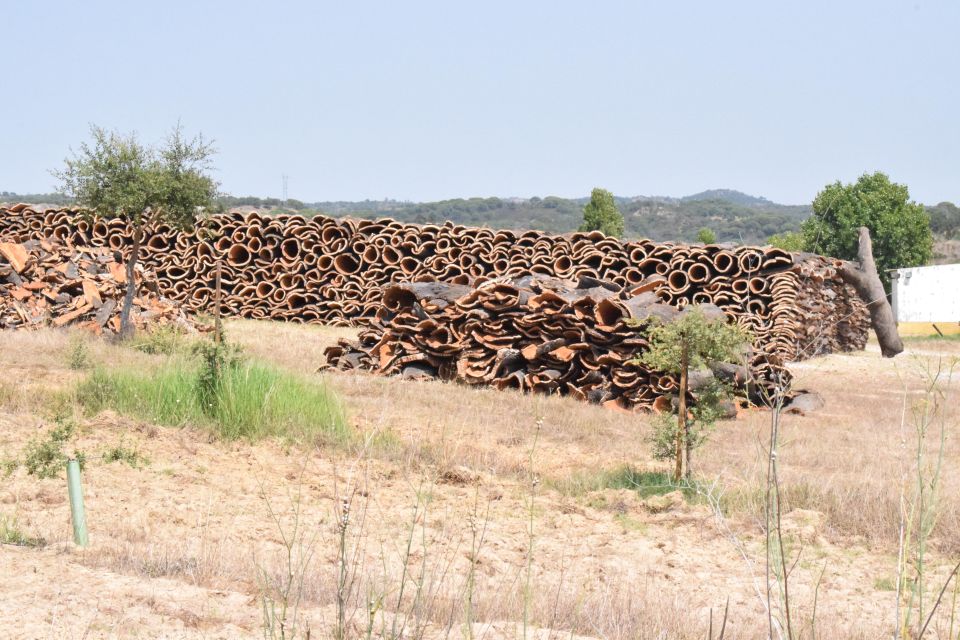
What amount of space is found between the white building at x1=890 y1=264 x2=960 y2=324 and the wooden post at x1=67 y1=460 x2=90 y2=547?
109 feet

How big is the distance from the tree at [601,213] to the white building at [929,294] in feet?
61.2

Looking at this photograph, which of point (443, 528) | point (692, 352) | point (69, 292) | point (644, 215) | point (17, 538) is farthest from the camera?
point (644, 215)

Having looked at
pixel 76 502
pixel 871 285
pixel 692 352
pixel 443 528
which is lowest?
pixel 443 528

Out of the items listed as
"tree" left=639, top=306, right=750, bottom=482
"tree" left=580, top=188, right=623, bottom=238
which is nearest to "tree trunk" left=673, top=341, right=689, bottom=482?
"tree" left=639, top=306, right=750, bottom=482

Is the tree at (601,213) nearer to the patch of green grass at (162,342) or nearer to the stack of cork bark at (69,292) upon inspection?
the stack of cork bark at (69,292)

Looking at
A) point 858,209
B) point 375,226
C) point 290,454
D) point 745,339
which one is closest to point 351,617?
point 290,454

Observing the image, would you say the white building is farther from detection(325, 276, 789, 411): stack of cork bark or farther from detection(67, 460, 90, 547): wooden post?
detection(67, 460, 90, 547): wooden post

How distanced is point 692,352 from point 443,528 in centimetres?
291

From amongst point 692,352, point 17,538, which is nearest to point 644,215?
point 692,352

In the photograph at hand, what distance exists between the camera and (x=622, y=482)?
7.53 m

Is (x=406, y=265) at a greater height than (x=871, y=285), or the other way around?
(x=406, y=265)

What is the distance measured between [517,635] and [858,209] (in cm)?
4437

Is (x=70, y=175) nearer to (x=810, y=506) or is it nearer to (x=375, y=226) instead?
(x=375, y=226)

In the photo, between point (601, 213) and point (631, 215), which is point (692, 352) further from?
point (631, 215)
